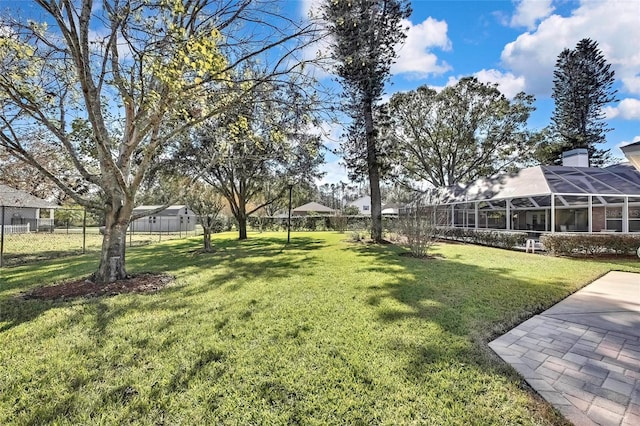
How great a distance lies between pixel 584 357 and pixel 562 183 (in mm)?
12452

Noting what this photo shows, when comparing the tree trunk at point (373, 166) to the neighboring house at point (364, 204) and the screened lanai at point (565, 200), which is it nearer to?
the screened lanai at point (565, 200)

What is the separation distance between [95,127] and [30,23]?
1.91 meters

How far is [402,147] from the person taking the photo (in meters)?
24.3

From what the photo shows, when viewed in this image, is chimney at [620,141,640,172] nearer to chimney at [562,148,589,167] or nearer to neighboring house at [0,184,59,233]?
chimney at [562,148,589,167]

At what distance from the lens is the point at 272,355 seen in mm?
3219

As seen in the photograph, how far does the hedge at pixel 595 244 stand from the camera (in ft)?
34.7

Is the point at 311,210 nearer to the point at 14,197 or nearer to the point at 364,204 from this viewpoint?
the point at 364,204

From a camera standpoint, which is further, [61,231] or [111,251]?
[61,231]

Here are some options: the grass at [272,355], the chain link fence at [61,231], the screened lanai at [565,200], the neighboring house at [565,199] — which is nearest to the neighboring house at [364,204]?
the chain link fence at [61,231]

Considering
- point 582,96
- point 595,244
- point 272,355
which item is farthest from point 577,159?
point 272,355

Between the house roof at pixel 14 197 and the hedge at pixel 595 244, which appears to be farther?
the house roof at pixel 14 197

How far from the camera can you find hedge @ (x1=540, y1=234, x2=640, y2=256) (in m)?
10.6

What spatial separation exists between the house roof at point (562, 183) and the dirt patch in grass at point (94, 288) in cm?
1379

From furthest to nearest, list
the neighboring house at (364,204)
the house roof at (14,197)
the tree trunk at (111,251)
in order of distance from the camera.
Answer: the neighboring house at (364,204)
the house roof at (14,197)
the tree trunk at (111,251)
